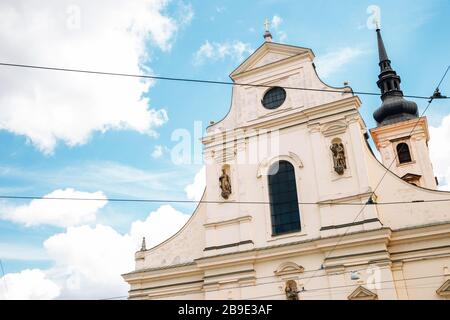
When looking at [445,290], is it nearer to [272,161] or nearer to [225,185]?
[272,161]

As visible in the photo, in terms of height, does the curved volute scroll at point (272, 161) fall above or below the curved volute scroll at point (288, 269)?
above

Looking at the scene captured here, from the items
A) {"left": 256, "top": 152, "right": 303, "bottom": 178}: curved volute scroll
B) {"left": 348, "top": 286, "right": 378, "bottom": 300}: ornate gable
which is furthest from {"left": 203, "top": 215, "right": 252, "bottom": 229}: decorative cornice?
{"left": 348, "top": 286, "right": 378, "bottom": 300}: ornate gable

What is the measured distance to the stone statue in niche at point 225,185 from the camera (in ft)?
70.3

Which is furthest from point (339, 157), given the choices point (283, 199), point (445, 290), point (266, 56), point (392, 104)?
point (392, 104)

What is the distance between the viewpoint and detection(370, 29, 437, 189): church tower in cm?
3043

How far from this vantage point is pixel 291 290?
18531mm

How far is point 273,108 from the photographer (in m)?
22.3

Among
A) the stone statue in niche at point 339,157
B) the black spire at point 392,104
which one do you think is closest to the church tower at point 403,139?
the black spire at point 392,104

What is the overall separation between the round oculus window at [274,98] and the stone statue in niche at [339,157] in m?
3.69

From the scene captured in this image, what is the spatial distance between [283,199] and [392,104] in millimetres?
17733

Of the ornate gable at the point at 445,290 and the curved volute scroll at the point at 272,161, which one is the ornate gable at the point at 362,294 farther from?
the curved volute scroll at the point at 272,161
